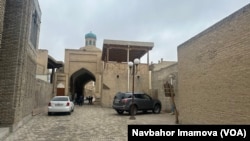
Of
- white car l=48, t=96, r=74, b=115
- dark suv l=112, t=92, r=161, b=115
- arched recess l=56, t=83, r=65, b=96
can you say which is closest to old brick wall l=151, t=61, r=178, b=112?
dark suv l=112, t=92, r=161, b=115

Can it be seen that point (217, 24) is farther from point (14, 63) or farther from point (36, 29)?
point (36, 29)

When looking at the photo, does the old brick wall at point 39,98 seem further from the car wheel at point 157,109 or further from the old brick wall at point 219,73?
the old brick wall at point 219,73

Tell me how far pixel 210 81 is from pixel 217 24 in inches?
82.1

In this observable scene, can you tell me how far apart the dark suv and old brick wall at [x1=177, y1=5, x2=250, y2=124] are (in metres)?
5.96

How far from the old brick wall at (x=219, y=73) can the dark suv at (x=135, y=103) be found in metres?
5.96

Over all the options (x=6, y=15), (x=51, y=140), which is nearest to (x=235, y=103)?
(x=51, y=140)

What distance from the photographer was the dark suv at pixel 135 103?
56.1 ft

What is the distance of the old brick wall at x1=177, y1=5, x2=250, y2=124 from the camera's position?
7.33 metres

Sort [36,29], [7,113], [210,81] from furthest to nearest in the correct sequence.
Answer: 1. [36,29]
2. [7,113]
3. [210,81]

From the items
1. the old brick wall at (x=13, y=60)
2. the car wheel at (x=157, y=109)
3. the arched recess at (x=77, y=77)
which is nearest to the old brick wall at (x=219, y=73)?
the car wheel at (x=157, y=109)

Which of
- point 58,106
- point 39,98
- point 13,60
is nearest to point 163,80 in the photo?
point 58,106

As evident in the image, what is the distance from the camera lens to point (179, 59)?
40.8 ft

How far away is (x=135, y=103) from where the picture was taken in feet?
57.6

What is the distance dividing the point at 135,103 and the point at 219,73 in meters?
9.59
